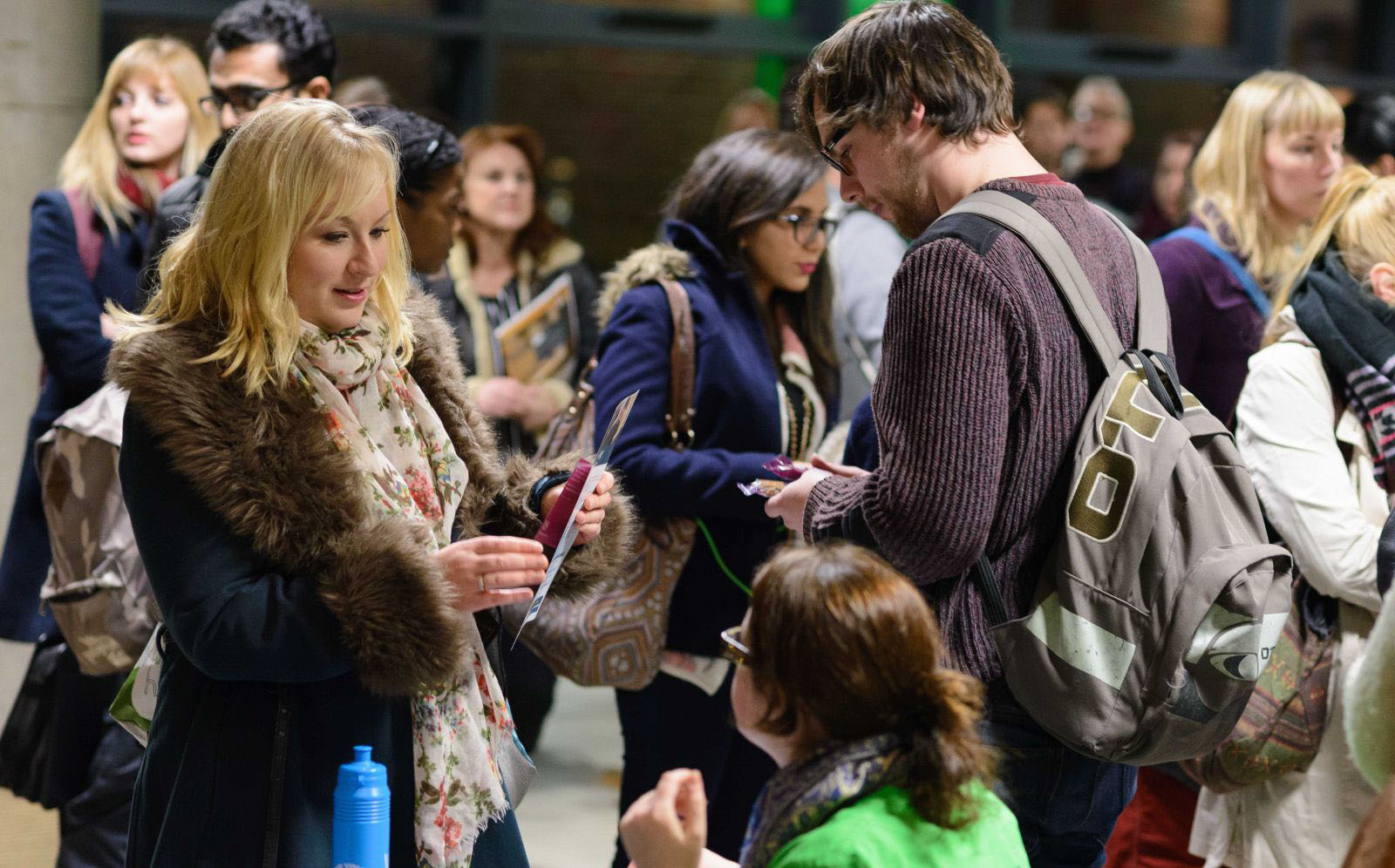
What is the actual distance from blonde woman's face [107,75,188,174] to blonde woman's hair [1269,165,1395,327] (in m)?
2.87

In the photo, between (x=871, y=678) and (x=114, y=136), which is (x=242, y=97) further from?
(x=871, y=678)

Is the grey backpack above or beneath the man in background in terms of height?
beneath

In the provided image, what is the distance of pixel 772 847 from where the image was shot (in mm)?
1810

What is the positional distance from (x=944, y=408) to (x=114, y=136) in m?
2.88

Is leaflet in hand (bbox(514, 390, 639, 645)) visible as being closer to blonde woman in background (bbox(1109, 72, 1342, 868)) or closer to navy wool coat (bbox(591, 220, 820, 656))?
navy wool coat (bbox(591, 220, 820, 656))

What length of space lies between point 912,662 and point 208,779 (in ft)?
3.37

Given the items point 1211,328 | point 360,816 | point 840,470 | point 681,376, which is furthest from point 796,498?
point 1211,328

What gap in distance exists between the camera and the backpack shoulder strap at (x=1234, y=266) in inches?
158

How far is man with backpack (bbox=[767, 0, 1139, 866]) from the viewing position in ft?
7.21

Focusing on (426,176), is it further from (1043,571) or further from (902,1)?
(1043,571)

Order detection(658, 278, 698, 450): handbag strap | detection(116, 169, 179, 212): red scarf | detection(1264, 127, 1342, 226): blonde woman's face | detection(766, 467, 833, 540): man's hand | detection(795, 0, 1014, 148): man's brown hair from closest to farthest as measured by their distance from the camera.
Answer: detection(795, 0, 1014, 148): man's brown hair, detection(766, 467, 833, 540): man's hand, detection(658, 278, 698, 450): handbag strap, detection(116, 169, 179, 212): red scarf, detection(1264, 127, 1342, 226): blonde woman's face

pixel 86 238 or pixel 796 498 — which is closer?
pixel 796 498

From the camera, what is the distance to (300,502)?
7.16 ft

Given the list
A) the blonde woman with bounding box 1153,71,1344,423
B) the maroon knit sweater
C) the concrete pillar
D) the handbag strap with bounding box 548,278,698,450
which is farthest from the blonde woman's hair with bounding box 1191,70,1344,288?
the concrete pillar
